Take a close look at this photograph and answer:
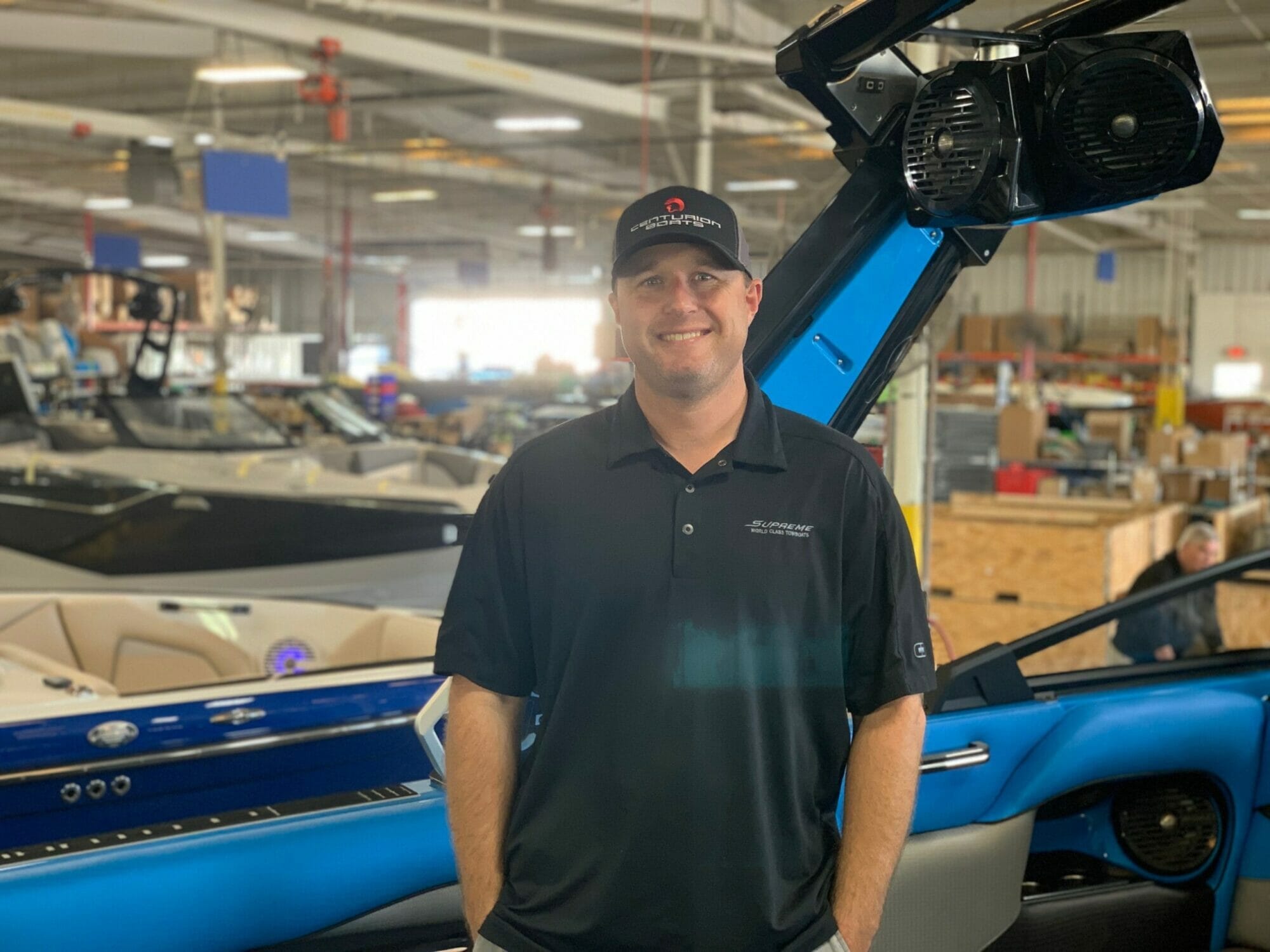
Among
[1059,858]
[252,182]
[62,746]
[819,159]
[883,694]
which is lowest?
[1059,858]

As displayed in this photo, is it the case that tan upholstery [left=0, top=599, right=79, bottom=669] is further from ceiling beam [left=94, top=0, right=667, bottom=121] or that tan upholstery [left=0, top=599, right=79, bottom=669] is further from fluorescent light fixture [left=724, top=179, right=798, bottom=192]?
fluorescent light fixture [left=724, top=179, right=798, bottom=192]

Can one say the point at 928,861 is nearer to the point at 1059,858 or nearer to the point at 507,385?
the point at 1059,858

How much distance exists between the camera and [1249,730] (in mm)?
2641

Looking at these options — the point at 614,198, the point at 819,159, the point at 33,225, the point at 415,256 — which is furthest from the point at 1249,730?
the point at 33,225

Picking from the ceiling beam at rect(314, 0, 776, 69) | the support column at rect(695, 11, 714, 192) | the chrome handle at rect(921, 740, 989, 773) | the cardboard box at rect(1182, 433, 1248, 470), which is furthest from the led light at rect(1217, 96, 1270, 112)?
the chrome handle at rect(921, 740, 989, 773)

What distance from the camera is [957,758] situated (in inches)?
89.5

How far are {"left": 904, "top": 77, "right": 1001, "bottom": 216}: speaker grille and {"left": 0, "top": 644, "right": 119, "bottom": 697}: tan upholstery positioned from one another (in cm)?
235

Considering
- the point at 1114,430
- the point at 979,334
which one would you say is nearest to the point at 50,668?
the point at 1114,430

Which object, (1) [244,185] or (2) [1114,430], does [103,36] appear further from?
(2) [1114,430]

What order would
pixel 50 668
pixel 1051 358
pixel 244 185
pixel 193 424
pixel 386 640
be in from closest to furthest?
pixel 50 668 < pixel 386 640 < pixel 193 424 < pixel 244 185 < pixel 1051 358

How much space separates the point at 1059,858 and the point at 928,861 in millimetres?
662

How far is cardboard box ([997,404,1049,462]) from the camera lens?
1117cm

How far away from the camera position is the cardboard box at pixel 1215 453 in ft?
38.7

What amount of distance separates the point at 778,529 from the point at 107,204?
83.6 feet
